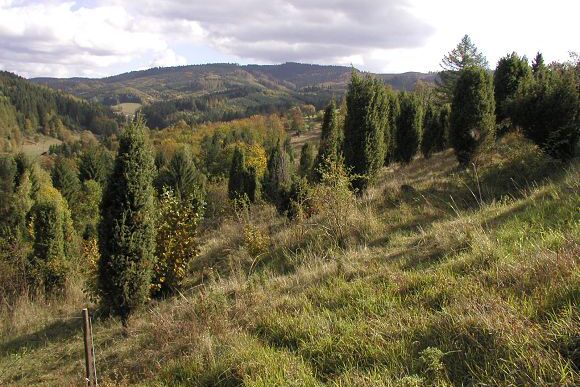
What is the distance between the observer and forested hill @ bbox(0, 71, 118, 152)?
102m

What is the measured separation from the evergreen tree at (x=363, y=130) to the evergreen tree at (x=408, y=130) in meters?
11.1

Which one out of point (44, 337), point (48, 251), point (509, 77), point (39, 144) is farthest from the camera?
point (39, 144)

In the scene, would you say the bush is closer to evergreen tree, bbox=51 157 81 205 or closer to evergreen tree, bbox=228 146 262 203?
evergreen tree, bbox=228 146 262 203

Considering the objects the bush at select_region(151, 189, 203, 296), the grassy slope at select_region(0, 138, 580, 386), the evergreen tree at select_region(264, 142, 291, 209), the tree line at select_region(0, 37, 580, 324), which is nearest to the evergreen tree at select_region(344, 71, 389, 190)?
the tree line at select_region(0, 37, 580, 324)

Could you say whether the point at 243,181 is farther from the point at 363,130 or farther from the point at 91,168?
the point at 91,168

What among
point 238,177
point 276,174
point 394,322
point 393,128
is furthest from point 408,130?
point 394,322

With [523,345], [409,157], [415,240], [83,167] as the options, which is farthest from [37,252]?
[83,167]

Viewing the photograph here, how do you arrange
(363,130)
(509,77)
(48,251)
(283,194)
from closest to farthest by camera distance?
(363,130) < (48,251) < (509,77) < (283,194)

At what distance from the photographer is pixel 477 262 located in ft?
12.2

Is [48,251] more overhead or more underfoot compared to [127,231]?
more underfoot

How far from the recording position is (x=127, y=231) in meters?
7.11

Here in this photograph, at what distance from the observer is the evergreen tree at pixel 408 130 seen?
24.2 m

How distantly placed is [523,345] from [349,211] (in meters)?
5.51

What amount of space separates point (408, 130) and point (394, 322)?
22898 millimetres
